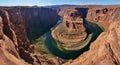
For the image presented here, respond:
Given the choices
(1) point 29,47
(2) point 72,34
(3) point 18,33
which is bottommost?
(2) point 72,34

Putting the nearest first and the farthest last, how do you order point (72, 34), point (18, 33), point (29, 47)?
point (18, 33), point (29, 47), point (72, 34)

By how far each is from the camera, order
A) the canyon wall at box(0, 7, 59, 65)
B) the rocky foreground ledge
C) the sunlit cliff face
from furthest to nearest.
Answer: the sunlit cliff face → the canyon wall at box(0, 7, 59, 65) → the rocky foreground ledge

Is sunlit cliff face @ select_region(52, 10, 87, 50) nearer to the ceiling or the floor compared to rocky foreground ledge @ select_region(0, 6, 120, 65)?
nearer to the floor

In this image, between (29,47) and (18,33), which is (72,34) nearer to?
(29,47)

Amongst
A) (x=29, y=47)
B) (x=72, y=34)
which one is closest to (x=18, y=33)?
(x=29, y=47)

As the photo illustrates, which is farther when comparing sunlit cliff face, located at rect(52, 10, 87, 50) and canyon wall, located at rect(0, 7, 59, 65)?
sunlit cliff face, located at rect(52, 10, 87, 50)

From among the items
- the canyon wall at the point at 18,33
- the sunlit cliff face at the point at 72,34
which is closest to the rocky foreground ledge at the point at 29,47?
the canyon wall at the point at 18,33

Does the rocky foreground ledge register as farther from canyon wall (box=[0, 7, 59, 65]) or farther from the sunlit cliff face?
the sunlit cliff face

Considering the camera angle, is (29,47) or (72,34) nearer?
(29,47)

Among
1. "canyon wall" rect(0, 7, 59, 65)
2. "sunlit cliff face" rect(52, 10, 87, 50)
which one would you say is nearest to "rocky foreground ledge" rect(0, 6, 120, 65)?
Answer: "canyon wall" rect(0, 7, 59, 65)

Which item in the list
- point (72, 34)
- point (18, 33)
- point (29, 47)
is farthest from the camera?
point (72, 34)

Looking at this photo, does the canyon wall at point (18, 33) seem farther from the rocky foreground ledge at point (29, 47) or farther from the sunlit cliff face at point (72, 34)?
the sunlit cliff face at point (72, 34)

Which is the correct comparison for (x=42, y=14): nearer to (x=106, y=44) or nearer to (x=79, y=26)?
(x=79, y=26)
